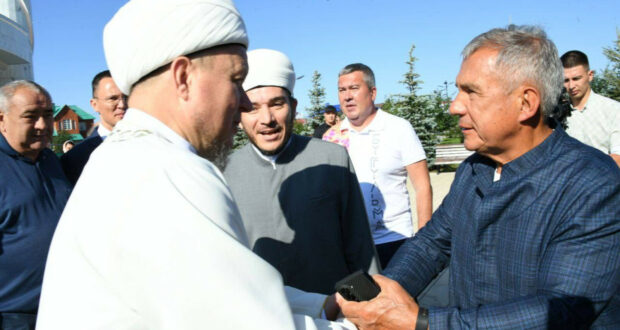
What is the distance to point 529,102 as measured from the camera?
1.83 meters

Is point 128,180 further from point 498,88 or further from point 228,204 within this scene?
A: point 498,88

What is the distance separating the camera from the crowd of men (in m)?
1.10

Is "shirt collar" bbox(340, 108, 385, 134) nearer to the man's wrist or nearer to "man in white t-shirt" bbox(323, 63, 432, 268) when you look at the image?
"man in white t-shirt" bbox(323, 63, 432, 268)

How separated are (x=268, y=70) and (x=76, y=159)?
2221 millimetres

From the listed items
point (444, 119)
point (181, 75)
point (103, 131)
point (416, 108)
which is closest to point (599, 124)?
point (181, 75)

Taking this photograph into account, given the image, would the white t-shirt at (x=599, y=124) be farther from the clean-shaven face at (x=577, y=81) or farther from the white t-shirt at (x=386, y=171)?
the white t-shirt at (x=386, y=171)

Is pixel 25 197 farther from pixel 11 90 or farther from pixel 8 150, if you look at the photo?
pixel 11 90

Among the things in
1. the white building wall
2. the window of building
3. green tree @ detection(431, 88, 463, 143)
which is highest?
the white building wall

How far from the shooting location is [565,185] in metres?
1.66

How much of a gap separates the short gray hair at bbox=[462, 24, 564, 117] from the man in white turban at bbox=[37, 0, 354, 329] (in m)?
1.23

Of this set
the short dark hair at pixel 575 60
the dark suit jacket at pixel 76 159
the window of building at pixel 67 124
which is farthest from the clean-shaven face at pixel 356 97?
the window of building at pixel 67 124

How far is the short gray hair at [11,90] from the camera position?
137 inches

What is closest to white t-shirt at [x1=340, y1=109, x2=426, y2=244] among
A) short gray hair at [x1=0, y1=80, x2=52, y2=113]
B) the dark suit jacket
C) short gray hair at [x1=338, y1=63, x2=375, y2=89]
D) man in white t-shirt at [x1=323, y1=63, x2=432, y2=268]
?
man in white t-shirt at [x1=323, y1=63, x2=432, y2=268]

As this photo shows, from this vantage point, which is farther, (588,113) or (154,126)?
(588,113)
